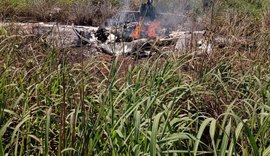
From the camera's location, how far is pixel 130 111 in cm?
192

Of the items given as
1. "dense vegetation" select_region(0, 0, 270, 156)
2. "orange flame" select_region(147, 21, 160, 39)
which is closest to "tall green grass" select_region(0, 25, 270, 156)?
"dense vegetation" select_region(0, 0, 270, 156)

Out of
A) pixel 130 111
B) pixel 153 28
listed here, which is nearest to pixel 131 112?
pixel 130 111

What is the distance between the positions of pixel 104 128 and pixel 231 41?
2.25 metres

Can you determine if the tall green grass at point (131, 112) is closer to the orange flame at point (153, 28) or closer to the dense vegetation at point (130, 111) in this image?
the dense vegetation at point (130, 111)

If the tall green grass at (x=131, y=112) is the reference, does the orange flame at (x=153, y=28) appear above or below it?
below

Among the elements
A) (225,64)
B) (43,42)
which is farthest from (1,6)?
(225,64)

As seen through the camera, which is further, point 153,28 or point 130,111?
point 153,28

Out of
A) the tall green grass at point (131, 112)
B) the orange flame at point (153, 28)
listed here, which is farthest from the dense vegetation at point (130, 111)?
the orange flame at point (153, 28)

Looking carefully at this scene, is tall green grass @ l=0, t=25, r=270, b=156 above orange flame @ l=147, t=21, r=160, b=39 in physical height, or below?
above

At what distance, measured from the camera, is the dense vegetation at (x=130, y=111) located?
5.89 ft

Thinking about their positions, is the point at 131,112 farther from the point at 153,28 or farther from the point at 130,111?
the point at 153,28

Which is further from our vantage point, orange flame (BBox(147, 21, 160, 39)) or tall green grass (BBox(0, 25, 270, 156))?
orange flame (BBox(147, 21, 160, 39))

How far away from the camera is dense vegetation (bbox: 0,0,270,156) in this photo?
1.79 m

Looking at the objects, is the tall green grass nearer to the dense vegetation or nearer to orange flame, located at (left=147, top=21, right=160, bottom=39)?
the dense vegetation
